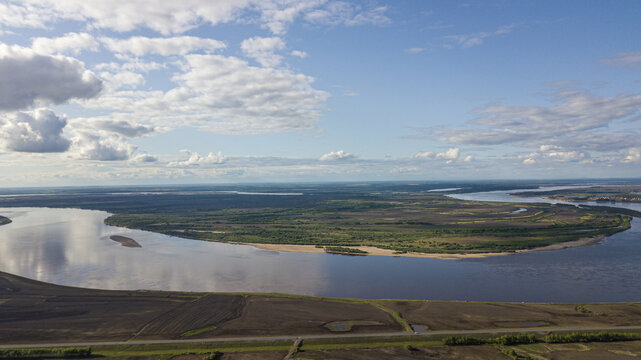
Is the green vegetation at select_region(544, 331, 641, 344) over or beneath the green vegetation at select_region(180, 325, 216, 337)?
over

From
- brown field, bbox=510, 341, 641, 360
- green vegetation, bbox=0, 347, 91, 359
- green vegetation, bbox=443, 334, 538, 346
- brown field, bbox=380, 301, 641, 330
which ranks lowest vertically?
green vegetation, bbox=0, 347, 91, 359

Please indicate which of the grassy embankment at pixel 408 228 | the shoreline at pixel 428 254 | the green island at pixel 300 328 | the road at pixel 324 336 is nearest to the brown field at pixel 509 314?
the green island at pixel 300 328

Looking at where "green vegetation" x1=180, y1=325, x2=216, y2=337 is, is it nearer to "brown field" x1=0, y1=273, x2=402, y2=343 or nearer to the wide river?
"brown field" x1=0, y1=273, x2=402, y2=343

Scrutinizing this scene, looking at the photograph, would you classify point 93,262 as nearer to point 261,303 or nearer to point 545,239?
point 261,303

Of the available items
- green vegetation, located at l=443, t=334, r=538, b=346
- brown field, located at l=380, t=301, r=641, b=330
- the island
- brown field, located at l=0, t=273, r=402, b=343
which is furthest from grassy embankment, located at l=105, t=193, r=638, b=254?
green vegetation, located at l=443, t=334, r=538, b=346

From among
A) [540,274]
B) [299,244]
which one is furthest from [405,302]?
[299,244]

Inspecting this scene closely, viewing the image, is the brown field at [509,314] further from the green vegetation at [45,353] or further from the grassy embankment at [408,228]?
the grassy embankment at [408,228]

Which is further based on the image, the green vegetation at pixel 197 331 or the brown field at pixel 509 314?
the brown field at pixel 509 314

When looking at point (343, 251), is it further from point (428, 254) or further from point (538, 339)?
point (538, 339)
